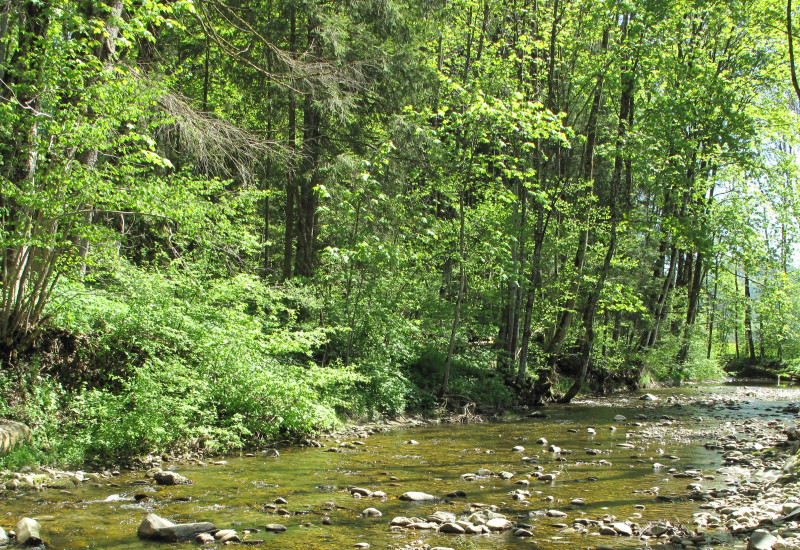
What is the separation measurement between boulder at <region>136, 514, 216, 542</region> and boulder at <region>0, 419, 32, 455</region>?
2478 millimetres

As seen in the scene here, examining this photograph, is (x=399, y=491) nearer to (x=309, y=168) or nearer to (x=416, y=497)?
(x=416, y=497)

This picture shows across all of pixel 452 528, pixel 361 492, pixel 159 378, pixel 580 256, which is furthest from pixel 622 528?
pixel 580 256

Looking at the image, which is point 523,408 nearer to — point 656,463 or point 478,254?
point 478,254

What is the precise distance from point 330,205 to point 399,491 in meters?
9.57

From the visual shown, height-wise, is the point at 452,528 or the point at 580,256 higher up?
the point at 580,256

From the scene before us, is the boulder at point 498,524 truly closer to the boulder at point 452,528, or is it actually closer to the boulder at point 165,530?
the boulder at point 452,528

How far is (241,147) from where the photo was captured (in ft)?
39.2

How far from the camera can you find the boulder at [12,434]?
6.41m

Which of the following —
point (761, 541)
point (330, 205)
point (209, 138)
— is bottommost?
point (761, 541)

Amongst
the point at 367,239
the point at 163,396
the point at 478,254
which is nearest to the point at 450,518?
the point at 163,396

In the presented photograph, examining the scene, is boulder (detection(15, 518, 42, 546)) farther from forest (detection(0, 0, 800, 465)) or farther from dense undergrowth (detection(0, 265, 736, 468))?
forest (detection(0, 0, 800, 465))

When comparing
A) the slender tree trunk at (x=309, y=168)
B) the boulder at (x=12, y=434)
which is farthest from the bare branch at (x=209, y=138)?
the boulder at (x=12, y=434)

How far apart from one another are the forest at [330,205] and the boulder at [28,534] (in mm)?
2223

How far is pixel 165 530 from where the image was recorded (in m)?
4.93
